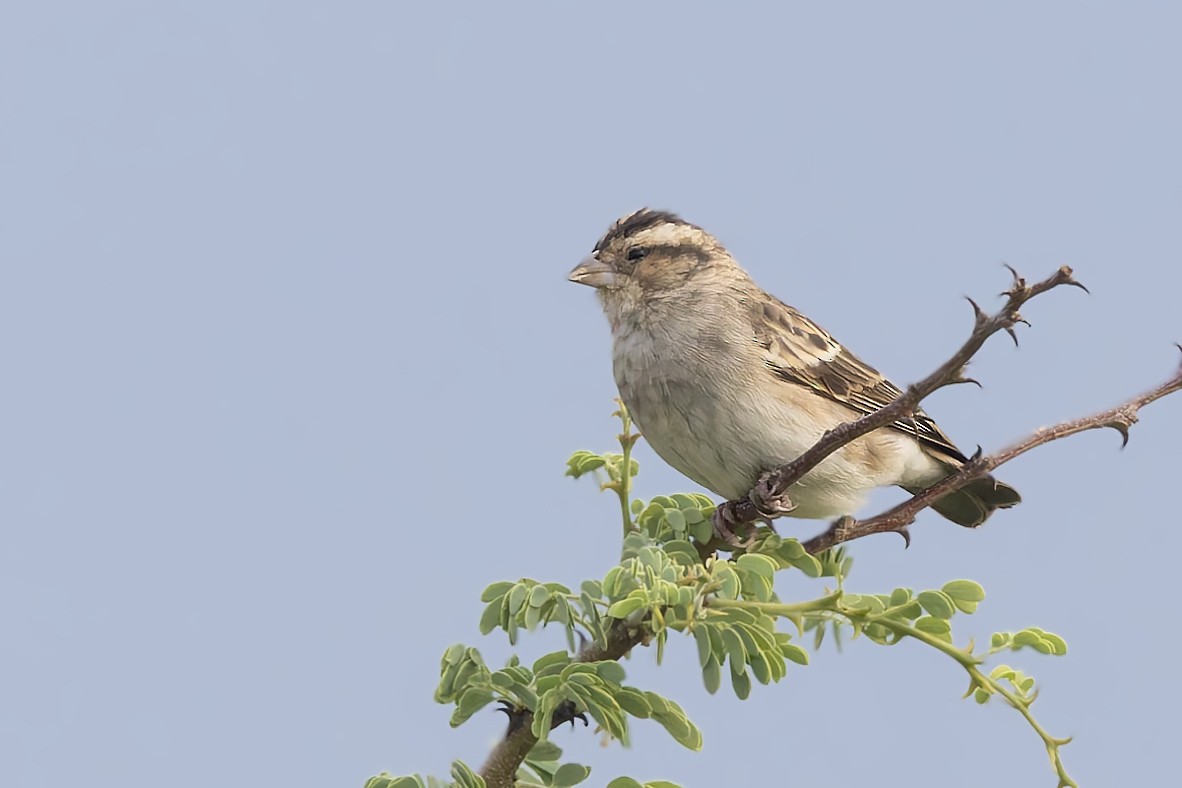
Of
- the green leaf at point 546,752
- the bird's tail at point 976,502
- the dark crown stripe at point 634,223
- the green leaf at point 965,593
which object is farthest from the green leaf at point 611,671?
the dark crown stripe at point 634,223

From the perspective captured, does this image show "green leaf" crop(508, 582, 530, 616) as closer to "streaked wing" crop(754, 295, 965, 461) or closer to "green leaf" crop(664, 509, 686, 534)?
"green leaf" crop(664, 509, 686, 534)

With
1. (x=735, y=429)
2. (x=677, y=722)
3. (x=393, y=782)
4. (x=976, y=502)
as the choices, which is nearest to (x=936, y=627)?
(x=677, y=722)

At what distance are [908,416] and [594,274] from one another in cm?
261

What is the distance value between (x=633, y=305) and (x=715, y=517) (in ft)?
5.16

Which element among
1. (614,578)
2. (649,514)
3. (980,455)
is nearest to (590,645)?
(614,578)

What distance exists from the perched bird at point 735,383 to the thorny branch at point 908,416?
268 mm

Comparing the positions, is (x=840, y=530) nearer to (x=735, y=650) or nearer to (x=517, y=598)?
(x=735, y=650)

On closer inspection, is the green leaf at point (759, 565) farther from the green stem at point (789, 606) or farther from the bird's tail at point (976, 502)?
the bird's tail at point (976, 502)

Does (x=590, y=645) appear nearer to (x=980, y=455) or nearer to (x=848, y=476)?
(x=980, y=455)

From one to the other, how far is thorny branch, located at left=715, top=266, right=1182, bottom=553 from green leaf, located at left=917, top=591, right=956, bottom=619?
0.44m

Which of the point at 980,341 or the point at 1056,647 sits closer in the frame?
the point at 980,341

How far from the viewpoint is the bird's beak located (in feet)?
19.4

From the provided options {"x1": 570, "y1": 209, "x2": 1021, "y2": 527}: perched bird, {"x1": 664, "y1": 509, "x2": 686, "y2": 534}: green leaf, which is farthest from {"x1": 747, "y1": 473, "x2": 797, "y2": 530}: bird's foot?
{"x1": 664, "y1": 509, "x2": 686, "y2": 534}: green leaf

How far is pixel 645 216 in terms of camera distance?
6062mm
